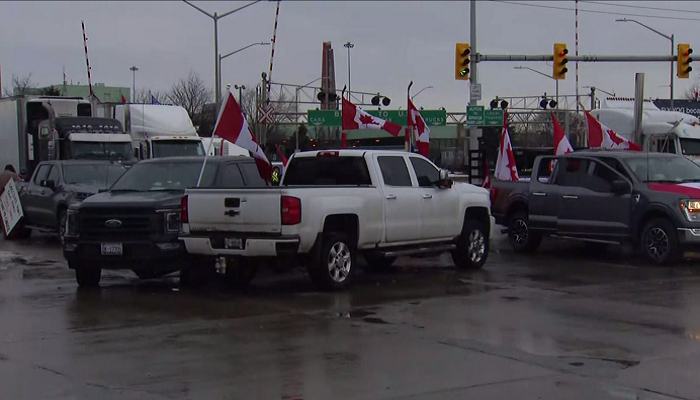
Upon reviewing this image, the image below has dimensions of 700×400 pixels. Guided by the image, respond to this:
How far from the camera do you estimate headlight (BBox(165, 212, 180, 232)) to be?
13.4 metres

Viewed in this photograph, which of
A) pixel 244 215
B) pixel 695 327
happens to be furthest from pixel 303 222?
pixel 695 327

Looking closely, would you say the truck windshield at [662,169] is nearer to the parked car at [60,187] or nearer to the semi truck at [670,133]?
the semi truck at [670,133]

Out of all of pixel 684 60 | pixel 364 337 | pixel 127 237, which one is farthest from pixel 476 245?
pixel 684 60

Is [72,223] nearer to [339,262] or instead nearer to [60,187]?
[339,262]

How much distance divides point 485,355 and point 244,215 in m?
4.65

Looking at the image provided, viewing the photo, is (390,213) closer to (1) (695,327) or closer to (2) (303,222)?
(2) (303,222)

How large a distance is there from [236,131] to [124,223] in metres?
2.35

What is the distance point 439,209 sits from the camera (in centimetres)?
1512

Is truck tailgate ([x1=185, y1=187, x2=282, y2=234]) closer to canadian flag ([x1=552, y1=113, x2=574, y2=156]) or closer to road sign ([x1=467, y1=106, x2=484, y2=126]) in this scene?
canadian flag ([x1=552, y1=113, x2=574, y2=156])

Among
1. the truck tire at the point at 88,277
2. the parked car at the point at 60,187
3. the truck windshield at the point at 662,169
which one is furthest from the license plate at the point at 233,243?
the parked car at the point at 60,187

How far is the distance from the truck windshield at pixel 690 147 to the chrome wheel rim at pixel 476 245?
568 inches

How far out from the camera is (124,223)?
13.4 meters

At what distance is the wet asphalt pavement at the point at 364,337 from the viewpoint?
7.87m

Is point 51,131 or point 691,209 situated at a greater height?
point 51,131
